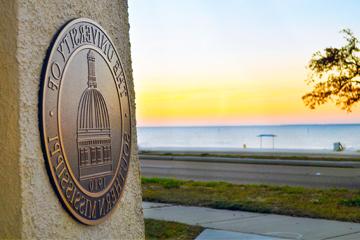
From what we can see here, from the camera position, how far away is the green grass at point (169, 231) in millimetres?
6633

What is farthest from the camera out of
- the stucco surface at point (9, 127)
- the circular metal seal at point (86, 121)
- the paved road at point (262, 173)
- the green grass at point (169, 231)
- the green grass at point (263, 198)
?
the paved road at point (262, 173)

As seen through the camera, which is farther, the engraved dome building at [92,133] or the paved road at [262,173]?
the paved road at [262,173]

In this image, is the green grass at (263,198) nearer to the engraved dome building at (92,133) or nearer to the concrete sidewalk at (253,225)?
the concrete sidewalk at (253,225)

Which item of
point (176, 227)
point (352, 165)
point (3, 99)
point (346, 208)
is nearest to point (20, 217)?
point (3, 99)

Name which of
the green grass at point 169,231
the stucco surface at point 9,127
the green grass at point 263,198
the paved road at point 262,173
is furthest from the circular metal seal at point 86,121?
the paved road at point 262,173

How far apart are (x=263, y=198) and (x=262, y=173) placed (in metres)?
6.93

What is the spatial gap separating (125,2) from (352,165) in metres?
15.9

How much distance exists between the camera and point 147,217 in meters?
7.94

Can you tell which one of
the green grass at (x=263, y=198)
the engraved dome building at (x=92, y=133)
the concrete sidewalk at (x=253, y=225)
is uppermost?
the engraved dome building at (x=92, y=133)

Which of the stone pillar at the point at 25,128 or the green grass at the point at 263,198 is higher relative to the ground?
the stone pillar at the point at 25,128

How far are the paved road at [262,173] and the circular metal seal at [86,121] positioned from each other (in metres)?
10.4

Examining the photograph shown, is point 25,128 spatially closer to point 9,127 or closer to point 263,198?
point 9,127

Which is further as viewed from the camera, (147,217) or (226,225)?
(147,217)

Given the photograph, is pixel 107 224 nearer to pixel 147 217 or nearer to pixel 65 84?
pixel 65 84
